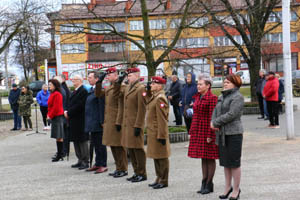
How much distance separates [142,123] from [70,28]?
6098 mm

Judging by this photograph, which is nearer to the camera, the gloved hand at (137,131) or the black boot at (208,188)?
the black boot at (208,188)

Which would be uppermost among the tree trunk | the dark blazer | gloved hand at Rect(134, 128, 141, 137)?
the tree trunk

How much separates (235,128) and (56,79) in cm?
591

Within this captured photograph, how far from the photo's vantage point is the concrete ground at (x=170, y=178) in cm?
703

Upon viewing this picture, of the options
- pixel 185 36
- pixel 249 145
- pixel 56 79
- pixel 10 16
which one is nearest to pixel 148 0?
pixel 185 36

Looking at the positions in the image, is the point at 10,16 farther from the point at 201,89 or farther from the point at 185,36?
the point at 201,89

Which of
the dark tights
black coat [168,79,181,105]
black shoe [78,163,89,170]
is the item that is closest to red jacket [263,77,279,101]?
Result: black coat [168,79,181,105]

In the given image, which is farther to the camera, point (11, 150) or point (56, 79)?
point (11, 150)

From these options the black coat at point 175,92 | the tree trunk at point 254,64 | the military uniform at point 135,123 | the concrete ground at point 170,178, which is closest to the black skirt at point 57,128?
the concrete ground at point 170,178

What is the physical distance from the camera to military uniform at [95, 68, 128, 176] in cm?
873

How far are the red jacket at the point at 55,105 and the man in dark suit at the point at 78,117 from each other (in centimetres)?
101

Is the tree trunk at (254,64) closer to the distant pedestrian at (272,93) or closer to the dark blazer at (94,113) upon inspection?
the distant pedestrian at (272,93)

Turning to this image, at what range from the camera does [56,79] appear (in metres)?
11.0

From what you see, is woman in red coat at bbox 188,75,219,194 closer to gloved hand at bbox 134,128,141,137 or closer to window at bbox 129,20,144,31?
gloved hand at bbox 134,128,141,137
